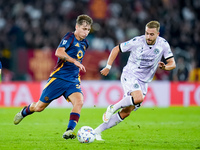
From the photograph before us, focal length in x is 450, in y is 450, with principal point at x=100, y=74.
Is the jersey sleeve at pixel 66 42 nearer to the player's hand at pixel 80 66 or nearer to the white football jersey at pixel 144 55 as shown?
the player's hand at pixel 80 66

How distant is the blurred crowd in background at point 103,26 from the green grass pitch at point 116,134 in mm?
4902

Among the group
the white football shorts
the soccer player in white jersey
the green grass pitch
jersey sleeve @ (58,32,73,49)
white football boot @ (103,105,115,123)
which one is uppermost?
jersey sleeve @ (58,32,73,49)

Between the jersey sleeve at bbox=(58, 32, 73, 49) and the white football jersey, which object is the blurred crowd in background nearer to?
the white football jersey

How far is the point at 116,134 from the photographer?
8648 millimetres

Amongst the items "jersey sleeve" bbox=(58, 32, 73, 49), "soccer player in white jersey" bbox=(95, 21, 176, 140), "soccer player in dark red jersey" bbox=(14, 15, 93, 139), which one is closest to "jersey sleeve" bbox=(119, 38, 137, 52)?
"soccer player in white jersey" bbox=(95, 21, 176, 140)

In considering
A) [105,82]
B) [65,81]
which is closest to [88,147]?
[65,81]

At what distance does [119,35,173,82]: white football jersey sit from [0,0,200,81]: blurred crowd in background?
896cm

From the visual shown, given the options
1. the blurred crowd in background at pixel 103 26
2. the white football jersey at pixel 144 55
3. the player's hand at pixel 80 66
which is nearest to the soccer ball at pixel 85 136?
the player's hand at pixel 80 66

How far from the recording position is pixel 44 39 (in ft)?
58.4

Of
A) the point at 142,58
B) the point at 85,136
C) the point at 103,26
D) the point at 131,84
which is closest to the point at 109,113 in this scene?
the point at 85,136

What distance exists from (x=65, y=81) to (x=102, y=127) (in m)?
1.00

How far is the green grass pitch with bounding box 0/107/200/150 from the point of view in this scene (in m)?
6.98

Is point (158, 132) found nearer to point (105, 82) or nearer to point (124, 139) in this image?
point (124, 139)

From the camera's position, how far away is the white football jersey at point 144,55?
7.86m
